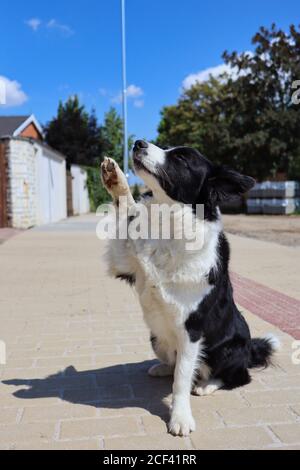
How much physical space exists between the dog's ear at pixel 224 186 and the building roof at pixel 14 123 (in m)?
24.8

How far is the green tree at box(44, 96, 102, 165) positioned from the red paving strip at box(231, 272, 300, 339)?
36.4 metres

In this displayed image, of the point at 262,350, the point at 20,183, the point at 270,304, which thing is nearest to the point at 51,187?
the point at 20,183

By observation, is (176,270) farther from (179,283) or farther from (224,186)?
(224,186)

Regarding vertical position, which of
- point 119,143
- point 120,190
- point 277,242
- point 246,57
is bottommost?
point 277,242

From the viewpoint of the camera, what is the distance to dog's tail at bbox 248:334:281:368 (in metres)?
4.01

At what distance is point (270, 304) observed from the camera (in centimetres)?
659

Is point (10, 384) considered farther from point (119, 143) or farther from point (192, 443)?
point (119, 143)

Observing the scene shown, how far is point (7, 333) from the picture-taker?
5.22 metres

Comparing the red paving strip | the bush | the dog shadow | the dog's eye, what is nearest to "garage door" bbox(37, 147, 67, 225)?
the bush

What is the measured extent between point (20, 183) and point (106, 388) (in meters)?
15.9

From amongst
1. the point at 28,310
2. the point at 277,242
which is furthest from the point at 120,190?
the point at 277,242

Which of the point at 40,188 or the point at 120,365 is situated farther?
the point at 40,188

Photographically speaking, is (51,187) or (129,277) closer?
(129,277)

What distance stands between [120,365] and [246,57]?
31.8 meters
